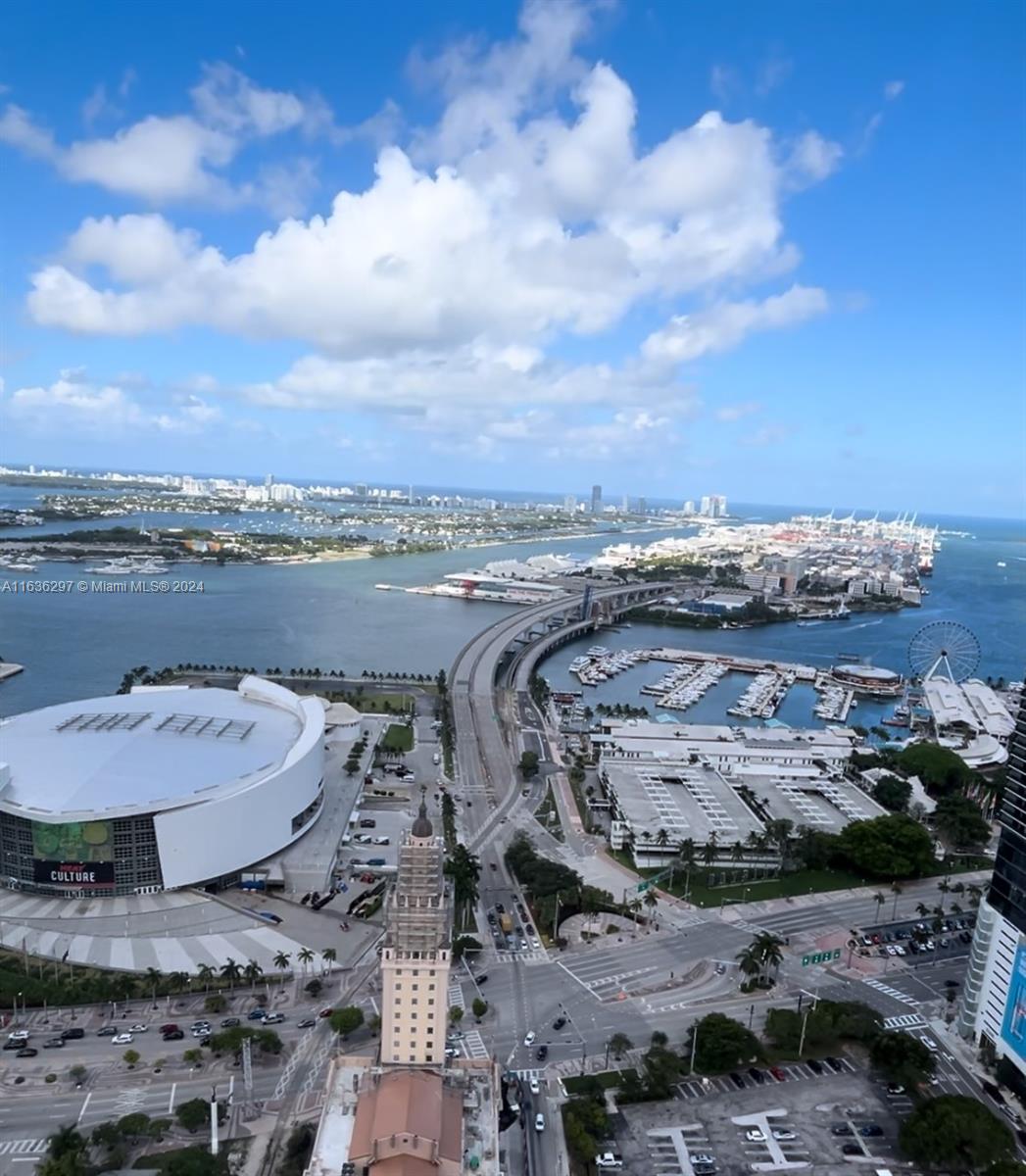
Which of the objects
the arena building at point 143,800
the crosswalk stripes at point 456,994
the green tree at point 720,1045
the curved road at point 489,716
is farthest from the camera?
the curved road at point 489,716

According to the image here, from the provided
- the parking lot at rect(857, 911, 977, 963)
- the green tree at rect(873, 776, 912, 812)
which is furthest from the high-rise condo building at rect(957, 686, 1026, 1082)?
the green tree at rect(873, 776, 912, 812)

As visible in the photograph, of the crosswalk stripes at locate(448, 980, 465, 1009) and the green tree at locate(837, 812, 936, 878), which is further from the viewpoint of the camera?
the green tree at locate(837, 812, 936, 878)

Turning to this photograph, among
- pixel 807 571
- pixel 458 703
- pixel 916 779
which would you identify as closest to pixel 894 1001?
pixel 916 779

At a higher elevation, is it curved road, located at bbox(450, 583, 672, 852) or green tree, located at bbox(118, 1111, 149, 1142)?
green tree, located at bbox(118, 1111, 149, 1142)

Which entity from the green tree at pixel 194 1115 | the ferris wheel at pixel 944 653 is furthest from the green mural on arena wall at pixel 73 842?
the ferris wheel at pixel 944 653

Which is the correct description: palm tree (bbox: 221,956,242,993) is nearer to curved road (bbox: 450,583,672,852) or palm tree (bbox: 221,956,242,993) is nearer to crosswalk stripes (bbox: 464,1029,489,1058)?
crosswalk stripes (bbox: 464,1029,489,1058)

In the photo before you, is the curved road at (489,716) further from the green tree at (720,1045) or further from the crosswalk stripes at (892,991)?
the crosswalk stripes at (892,991)

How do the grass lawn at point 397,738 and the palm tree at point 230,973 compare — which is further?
the grass lawn at point 397,738

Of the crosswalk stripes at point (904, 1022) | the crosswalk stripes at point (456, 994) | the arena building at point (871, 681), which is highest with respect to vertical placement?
the crosswalk stripes at point (456, 994)
